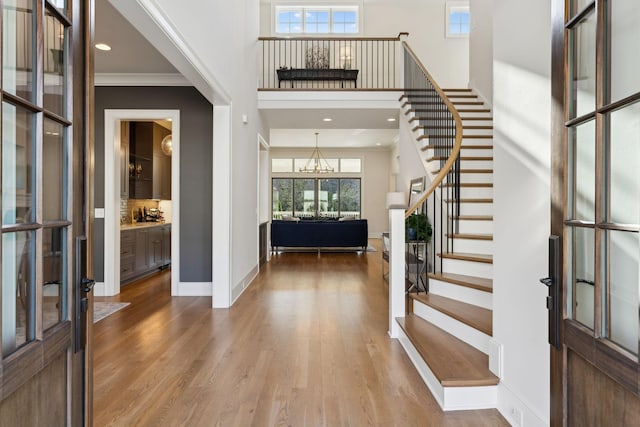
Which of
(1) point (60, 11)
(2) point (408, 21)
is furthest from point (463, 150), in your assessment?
(2) point (408, 21)

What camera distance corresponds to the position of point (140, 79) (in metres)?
4.66

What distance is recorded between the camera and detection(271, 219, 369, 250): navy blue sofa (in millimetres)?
8344

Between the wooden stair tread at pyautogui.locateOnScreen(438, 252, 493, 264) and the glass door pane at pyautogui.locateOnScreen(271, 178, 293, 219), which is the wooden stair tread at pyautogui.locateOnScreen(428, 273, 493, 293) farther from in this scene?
the glass door pane at pyautogui.locateOnScreen(271, 178, 293, 219)

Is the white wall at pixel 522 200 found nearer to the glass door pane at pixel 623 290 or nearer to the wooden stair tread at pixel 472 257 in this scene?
the glass door pane at pixel 623 290

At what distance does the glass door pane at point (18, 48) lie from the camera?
996 millimetres

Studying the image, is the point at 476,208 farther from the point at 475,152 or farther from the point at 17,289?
the point at 17,289

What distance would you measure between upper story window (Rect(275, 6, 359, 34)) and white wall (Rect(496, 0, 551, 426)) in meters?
7.97

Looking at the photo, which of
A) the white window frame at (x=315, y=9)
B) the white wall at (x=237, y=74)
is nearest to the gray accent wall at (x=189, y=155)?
the white wall at (x=237, y=74)

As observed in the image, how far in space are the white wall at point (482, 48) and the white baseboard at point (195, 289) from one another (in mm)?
5484

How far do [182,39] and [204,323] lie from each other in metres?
2.50


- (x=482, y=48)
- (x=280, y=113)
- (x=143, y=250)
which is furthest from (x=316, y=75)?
(x=143, y=250)

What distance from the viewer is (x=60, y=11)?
1227 mm

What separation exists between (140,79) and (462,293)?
447cm

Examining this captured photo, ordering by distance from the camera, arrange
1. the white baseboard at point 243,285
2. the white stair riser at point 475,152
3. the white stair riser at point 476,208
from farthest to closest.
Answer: the white stair riser at point 475,152, the white baseboard at point 243,285, the white stair riser at point 476,208
